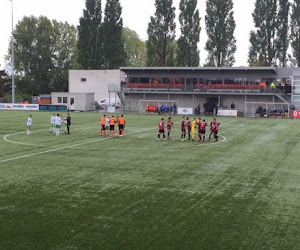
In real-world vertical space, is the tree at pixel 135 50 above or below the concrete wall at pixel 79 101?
Answer: above

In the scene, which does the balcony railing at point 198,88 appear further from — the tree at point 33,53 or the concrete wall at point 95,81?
the tree at point 33,53

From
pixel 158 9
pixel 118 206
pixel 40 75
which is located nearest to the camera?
pixel 118 206

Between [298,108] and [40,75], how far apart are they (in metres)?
50.1

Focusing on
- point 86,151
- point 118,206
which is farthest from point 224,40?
point 118,206

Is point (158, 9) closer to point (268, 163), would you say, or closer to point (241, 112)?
point (241, 112)

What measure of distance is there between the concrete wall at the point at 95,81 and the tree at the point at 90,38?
17.9ft

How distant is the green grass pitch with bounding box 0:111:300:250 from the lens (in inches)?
343

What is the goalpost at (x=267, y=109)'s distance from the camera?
50350 millimetres

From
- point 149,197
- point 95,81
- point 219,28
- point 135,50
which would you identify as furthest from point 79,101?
point 135,50

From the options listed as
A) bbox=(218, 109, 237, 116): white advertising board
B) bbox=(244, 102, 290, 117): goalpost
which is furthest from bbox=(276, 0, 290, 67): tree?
bbox=(218, 109, 237, 116): white advertising board

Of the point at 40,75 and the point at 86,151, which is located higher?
the point at 40,75

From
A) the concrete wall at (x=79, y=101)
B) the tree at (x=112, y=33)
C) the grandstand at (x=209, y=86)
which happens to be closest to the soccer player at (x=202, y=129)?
the grandstand at (x=209, y=86)

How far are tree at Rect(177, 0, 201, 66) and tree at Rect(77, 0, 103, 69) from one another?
14576 mm

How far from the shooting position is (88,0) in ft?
234
